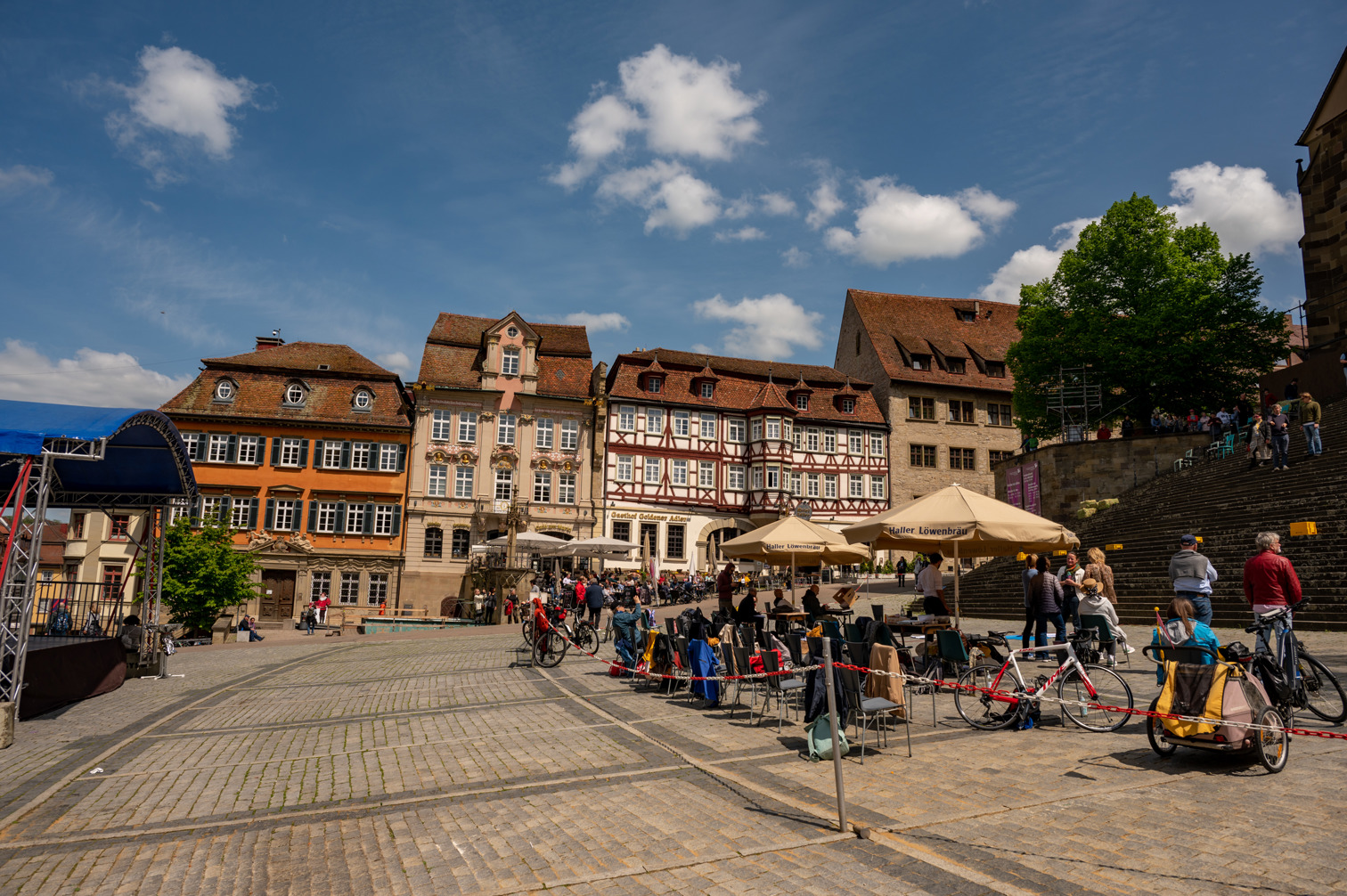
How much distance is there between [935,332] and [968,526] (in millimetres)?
42974

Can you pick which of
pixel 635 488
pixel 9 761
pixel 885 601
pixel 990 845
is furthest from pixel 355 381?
pixel 990 845

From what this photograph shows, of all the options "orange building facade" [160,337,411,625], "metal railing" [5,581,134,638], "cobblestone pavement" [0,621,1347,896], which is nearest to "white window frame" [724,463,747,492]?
"orange building facade" [160,337,411,625]

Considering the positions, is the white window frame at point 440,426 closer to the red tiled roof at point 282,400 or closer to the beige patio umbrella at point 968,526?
the red tiled roof at point 282,400

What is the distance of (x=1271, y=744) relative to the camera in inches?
252

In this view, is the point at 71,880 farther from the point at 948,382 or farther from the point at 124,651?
the point at 948,382

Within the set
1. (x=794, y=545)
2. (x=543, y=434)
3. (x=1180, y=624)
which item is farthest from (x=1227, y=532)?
(x=543, y=434)

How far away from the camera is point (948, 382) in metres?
47.8

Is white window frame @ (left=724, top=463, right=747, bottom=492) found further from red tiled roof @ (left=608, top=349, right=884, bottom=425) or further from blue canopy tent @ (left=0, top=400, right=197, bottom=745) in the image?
blue canopy tent @ (left=0, top=400, right=197, bottom=745)

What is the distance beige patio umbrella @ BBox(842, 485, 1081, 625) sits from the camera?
1066 centimetres

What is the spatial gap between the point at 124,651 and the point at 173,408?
2903cm

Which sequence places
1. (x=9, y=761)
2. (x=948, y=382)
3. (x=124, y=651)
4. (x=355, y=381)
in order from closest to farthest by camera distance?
(x=9, y=761) → (x=124, y=651) → (x=355, y=381) → (x=948, y=382)

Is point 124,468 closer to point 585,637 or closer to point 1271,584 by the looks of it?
point 585,637

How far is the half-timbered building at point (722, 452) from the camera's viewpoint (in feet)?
139

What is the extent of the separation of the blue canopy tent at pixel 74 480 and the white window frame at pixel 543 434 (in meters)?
25.4
